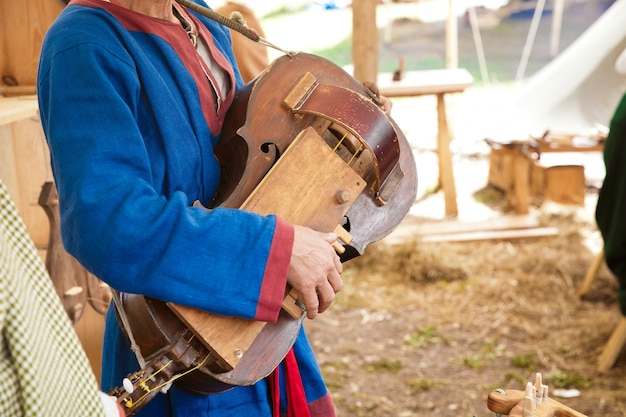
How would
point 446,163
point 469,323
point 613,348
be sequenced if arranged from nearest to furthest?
point 613,348 → point 469,323 → point 446,163

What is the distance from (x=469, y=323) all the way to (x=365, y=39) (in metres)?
1.86

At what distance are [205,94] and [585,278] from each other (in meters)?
3.67

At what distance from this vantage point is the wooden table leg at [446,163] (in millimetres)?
5766

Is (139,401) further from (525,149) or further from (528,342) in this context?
(525,149)

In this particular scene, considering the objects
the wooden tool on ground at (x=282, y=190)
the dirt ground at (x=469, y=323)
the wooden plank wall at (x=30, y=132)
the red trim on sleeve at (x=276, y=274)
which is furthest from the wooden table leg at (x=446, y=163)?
the red trim on sleeve at (x=276, y=274)

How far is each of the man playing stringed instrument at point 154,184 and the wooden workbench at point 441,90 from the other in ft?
14.0

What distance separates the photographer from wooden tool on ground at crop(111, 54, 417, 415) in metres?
1.23

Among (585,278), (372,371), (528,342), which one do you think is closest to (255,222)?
(372,371)

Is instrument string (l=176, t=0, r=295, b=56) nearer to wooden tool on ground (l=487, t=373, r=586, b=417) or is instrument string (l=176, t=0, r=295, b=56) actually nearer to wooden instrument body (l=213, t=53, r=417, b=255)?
wooden instrument body (l=213, t=53, r=417, b=255)

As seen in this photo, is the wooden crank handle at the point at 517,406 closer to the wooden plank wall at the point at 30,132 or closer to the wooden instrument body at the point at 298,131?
the wooden instrument body at the point at 298,131

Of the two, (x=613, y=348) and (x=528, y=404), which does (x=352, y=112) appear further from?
(x=613, y=348)

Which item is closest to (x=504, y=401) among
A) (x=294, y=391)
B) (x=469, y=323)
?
(x=294, y=391)

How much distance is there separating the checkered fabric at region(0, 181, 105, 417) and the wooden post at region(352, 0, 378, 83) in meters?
4.00

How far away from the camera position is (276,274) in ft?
4.05
